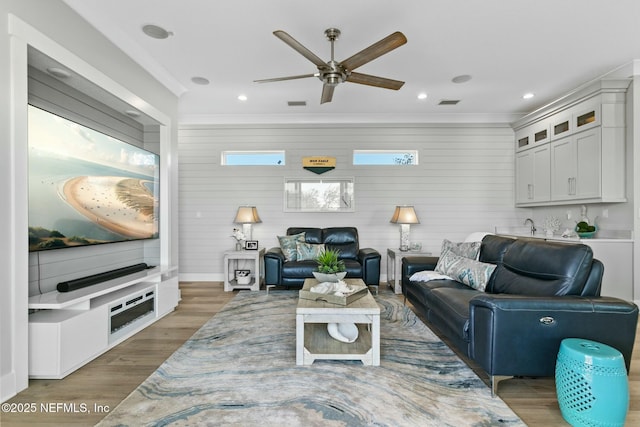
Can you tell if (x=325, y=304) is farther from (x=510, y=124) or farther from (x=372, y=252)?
(x=510, y=124)

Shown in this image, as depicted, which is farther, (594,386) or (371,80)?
(371,80)

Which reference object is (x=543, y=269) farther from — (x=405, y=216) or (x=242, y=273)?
(x=242, y=273)

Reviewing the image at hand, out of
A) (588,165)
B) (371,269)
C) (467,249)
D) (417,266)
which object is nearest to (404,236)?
(371,269)

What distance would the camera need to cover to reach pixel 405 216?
4.91m

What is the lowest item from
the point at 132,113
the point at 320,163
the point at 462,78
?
the point at 320,163

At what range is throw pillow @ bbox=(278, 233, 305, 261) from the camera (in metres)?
4.68

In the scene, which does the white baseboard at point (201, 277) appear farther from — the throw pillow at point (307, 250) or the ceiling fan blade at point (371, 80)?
the ceiling fan blade at point (371, 80)

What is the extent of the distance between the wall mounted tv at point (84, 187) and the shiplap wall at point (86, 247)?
211 millimetres

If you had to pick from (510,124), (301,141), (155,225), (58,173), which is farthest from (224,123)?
(510,124)

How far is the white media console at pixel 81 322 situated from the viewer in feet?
6.98

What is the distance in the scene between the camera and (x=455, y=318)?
92.5 inches

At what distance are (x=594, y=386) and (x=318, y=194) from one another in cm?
425

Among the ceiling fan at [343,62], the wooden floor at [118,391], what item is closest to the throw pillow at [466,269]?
the wooden floor at [118,391]

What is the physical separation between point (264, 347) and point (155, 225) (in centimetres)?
220
